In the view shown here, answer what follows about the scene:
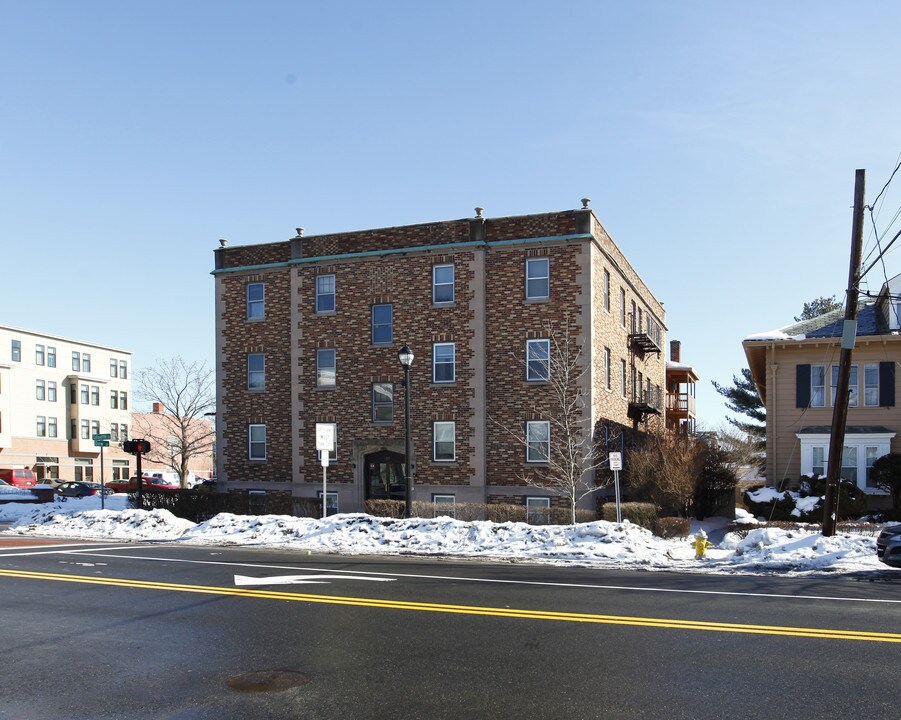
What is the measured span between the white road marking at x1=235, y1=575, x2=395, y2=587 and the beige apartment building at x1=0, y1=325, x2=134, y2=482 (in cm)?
5763

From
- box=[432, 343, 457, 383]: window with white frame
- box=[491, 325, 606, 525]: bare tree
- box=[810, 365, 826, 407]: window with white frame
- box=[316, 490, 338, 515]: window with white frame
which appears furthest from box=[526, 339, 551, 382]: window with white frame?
box=[810, 365, 826, 407]: window with white frame

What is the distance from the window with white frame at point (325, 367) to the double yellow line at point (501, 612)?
18820mm

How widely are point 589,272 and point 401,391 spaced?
813 centimetres

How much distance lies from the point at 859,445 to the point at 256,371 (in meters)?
22.6

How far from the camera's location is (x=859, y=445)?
27891 millimetres

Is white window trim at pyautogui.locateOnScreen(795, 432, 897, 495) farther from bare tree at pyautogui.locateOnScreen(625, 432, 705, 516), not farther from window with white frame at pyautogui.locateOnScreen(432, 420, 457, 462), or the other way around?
window with white frame at pyautogui.locateOnScreen(432, 420, 457, 462)

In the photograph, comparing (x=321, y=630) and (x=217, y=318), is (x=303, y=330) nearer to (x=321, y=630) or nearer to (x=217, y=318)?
(x=217, y=318)

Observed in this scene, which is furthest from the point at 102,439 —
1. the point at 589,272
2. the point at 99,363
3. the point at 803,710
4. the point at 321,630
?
the point at 99,363

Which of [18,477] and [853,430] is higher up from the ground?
[853,430]

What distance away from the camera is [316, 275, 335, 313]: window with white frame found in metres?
32.4

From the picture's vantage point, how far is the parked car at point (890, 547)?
14.4 m

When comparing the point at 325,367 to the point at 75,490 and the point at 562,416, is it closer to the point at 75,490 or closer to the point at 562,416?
the point at 562,416

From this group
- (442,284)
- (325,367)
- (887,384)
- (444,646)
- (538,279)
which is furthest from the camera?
(325,367)

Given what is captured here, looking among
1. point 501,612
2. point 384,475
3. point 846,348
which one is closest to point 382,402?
point 384,475
